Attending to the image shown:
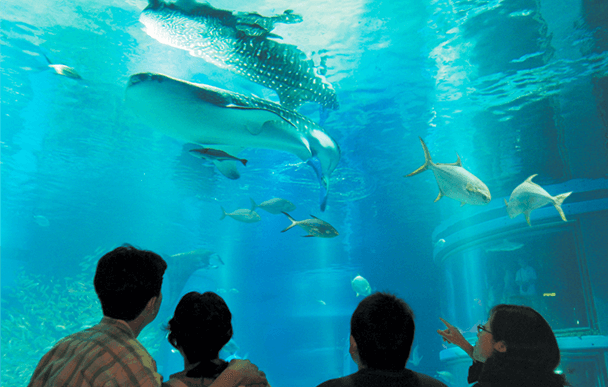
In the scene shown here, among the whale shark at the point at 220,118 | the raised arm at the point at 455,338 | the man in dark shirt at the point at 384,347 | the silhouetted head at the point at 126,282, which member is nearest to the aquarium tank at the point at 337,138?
the whale shark at the point at 220,118

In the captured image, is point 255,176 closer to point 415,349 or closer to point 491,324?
point 415,349

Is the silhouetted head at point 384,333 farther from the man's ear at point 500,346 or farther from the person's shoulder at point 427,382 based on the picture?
the man's ear at point 500,346

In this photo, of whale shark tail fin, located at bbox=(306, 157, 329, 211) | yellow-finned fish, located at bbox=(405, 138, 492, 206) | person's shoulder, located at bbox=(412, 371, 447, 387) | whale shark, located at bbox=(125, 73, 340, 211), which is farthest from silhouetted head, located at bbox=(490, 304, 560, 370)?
whale shark tail fin, located at bbox=(306, 157, 329, 211)

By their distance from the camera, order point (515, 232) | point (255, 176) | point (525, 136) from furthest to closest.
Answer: point (255, 176), point (515, 232), point (525, 136)

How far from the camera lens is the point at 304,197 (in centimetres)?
1656

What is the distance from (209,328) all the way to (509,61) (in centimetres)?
965

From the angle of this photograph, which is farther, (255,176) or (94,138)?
(255,176)

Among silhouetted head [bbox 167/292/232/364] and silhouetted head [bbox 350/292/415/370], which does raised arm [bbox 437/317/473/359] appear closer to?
silhouetted head [bbox 350/292/415/370]

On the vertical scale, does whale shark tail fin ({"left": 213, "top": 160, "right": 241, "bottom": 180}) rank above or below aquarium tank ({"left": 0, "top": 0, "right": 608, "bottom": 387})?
below

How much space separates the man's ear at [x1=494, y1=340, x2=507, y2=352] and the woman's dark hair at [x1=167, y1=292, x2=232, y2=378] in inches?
57.1

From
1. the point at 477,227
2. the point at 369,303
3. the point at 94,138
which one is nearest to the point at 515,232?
the point at 477,227

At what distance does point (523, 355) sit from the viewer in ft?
5.62

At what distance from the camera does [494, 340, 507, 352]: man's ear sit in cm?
175

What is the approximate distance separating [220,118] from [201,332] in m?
2.80
